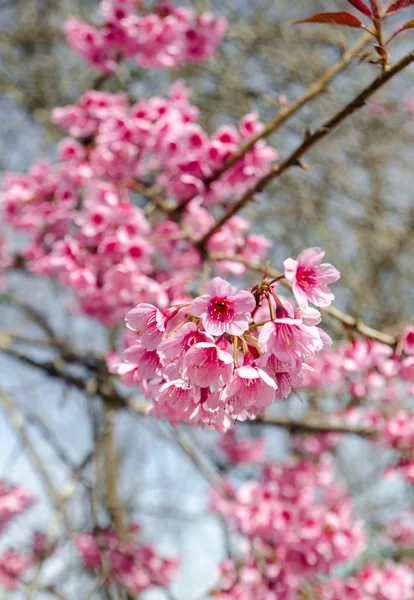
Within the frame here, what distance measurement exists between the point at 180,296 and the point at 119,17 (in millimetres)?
1888

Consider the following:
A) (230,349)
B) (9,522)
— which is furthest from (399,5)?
(9,522)

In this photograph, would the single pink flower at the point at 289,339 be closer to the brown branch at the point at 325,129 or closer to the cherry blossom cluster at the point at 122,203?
the brown branch at the point at 325,129

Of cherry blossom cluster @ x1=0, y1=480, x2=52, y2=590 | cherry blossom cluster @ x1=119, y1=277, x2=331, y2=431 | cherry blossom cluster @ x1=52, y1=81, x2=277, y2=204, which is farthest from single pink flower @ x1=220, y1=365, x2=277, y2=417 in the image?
cherry blossom cluster @ x1=0, y1=480, x2=52, y2=590

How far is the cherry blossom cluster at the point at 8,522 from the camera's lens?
3602mm

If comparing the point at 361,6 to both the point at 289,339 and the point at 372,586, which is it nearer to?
the point at 289,339

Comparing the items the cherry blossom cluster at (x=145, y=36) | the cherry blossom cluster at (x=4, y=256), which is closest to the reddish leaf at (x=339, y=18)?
the cherry blossom cluster at (x=145, y=36)

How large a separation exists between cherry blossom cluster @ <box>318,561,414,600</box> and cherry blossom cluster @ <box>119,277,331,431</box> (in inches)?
100

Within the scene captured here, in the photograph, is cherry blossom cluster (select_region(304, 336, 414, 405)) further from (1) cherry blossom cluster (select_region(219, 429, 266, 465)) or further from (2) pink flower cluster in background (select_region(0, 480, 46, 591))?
(2) pink flower cluster in background (select_region(0, 480, 46, 591))

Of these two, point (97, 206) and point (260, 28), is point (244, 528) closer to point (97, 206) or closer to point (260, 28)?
point (97, 206)

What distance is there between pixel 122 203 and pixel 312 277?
1448 mm

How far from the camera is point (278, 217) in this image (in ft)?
15.6

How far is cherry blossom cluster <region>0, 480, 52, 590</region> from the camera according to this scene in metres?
3.60

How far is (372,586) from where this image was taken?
325 centimetres

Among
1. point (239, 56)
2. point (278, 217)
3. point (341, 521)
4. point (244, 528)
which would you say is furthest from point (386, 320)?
point (239, 56)
